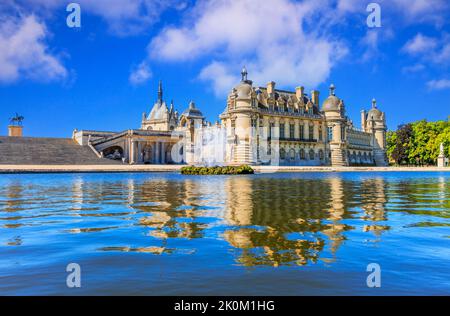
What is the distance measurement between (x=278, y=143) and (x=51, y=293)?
7486 cm

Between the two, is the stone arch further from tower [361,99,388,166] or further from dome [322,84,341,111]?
tower [361,99,388,166]

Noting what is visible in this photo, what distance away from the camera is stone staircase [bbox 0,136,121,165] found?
211ft

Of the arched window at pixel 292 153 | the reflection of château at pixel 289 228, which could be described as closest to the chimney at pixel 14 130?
the arched window at pixel 292 153

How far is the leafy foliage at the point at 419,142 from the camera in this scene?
95125 millimetres

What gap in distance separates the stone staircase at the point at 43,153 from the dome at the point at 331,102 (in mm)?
44278

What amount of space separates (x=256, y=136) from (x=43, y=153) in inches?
1346

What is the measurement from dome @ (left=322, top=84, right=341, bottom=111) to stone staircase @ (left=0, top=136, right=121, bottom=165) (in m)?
44.3

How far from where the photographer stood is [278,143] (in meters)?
79.6

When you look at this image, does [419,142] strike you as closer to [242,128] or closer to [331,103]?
[331,103]
